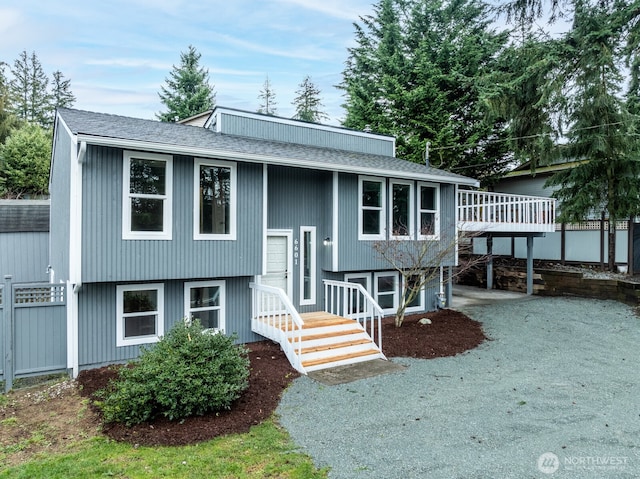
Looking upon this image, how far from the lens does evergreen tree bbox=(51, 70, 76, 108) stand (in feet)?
123

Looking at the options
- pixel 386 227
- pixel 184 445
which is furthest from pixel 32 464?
pixel 386 227

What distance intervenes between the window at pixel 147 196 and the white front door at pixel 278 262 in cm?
247

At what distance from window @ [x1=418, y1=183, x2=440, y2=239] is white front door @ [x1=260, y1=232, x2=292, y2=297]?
12.1 ft

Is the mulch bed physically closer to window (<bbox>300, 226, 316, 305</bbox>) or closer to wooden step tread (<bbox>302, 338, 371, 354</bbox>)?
wooden step tread (<bbox>302, 338, 371, 354</bbox>)

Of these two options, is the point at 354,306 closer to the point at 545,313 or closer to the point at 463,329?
the point at 463,329

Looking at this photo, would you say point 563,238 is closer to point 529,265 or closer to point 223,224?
point 529,265

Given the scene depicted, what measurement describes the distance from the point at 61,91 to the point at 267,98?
759 inches

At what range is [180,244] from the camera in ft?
24.1

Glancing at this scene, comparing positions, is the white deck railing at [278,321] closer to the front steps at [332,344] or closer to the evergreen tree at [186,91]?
the front steps at [332,344]

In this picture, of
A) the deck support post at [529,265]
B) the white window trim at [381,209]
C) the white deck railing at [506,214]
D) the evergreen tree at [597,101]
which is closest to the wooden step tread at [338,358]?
the white window trim at [381,209]

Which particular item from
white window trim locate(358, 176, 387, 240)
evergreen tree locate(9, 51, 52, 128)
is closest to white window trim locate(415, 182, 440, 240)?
white window trim locate(358, 176, 387, 240)

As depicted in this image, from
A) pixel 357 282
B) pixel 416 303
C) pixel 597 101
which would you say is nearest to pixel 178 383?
pixel 357 282

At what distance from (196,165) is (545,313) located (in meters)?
9.86

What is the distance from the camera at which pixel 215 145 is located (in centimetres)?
791
